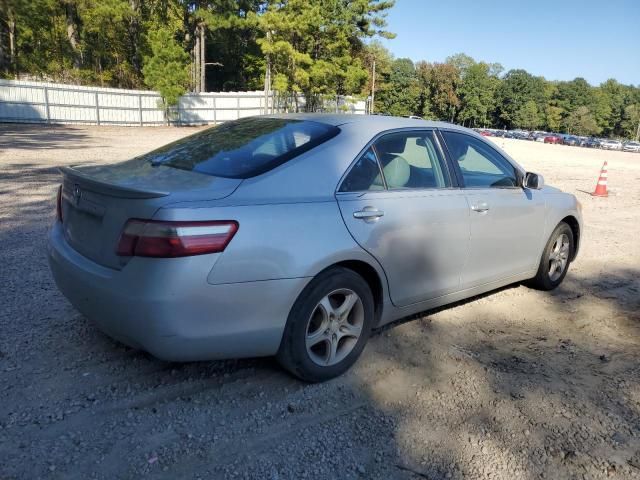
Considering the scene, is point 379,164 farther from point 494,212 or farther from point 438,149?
point 494,212

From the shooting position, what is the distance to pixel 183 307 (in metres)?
2.63

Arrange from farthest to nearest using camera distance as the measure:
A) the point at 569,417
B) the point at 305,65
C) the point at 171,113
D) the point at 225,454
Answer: the point at 305,65
the point at 171,113
the point at 569,417
the point at 225,454

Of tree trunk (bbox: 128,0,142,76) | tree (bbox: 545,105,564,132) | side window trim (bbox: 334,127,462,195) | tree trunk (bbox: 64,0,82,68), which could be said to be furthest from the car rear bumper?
tree (bbox: 545,105,564,132)

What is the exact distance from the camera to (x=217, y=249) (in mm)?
2674

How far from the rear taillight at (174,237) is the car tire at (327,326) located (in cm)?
60

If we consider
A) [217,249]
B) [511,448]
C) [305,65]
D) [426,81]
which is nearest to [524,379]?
[511,448]

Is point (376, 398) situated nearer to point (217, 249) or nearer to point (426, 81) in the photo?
point (217, 249)

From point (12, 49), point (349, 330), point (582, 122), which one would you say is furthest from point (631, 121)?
point (349, 330)

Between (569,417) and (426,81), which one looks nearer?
(569,417)

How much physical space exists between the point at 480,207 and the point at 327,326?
1.65 m

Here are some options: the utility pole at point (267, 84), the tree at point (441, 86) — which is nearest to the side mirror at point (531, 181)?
the utility pole at point (267, 84)

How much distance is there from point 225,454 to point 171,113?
3076 centimetres

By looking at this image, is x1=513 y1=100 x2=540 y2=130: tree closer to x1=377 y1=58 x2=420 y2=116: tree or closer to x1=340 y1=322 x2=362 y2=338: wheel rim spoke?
x1=377 y1=58 x2=420 y2=116: tree

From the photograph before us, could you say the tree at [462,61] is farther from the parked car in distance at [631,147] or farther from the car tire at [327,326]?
the car tire at [327,326]
